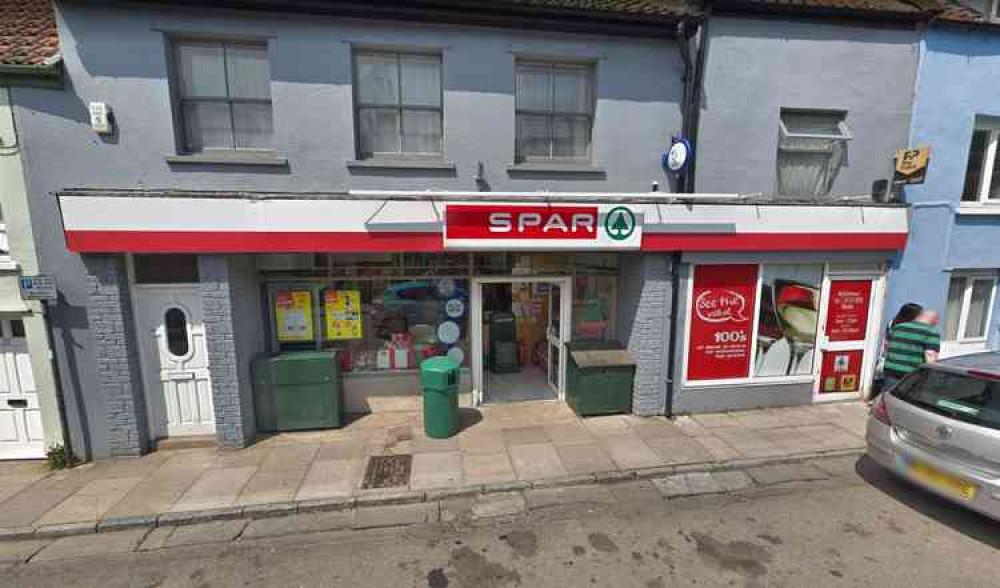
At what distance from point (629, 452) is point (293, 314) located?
213 inches

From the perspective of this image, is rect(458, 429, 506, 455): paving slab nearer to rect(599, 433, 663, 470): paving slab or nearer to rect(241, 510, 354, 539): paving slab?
rect(599, 433, 663, 470): paving slab

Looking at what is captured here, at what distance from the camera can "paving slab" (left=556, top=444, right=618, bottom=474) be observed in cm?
504

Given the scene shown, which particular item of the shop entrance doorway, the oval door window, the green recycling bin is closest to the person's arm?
the shop entrance doorway

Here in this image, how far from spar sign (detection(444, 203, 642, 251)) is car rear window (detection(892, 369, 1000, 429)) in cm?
337

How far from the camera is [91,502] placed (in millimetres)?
4492

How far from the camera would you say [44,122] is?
489 cm

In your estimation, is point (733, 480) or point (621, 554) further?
point (733, 480)

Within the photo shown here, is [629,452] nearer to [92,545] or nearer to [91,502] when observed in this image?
[92,545]

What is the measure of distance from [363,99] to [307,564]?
5.59 meters

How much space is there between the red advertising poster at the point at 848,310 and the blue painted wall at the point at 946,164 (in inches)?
15.4

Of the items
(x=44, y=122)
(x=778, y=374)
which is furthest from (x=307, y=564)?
(x=778, y=374)

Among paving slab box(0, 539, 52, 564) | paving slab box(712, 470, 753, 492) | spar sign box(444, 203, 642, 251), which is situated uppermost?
spar sign box(444, 203, 642, 251)

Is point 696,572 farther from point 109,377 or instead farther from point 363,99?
point 109,377

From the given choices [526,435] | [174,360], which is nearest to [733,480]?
[526,435]
